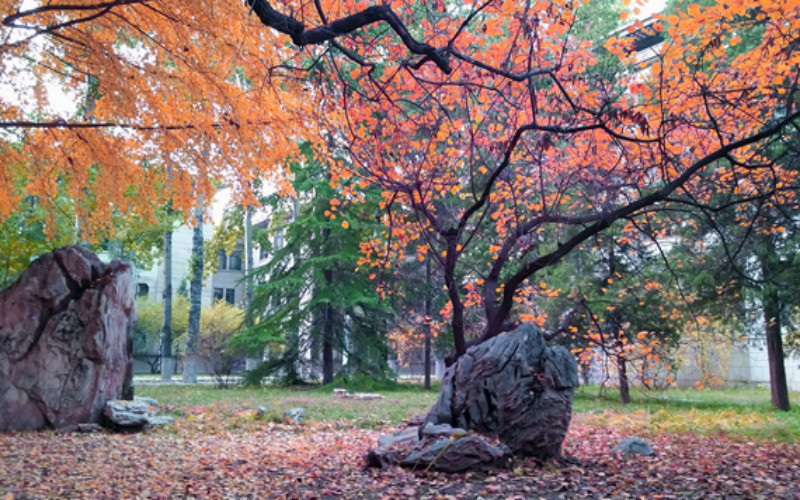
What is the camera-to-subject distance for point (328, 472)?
5.64 metres

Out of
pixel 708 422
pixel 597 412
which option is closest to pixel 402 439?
pixel 708 422

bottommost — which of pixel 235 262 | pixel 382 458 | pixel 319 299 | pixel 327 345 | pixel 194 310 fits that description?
pixel 382 458

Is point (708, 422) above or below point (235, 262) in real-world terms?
below

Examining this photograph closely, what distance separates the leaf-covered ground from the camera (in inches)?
185

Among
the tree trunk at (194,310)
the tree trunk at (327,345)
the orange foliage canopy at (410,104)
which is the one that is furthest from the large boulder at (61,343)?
the tree trunk at (194,310)

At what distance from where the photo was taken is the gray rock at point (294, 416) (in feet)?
31.3

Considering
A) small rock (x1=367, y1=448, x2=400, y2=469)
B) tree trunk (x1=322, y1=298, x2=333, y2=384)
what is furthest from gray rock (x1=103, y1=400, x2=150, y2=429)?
tree trunk (x1=322, y1=298, x2=333, y2=384)

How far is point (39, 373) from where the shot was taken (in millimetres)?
7852

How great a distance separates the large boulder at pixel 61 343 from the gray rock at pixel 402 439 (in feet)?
13.5

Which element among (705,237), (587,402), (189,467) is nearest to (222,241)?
(587,402)

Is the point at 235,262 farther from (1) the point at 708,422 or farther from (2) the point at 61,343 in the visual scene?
(1) the point at 708,422

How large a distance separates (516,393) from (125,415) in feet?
17.0

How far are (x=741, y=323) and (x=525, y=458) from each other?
10.4 meters

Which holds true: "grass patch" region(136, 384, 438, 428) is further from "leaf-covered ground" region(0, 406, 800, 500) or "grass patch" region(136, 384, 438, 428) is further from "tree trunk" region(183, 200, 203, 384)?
"tree trunk" region(183, 200, 203, 384)
